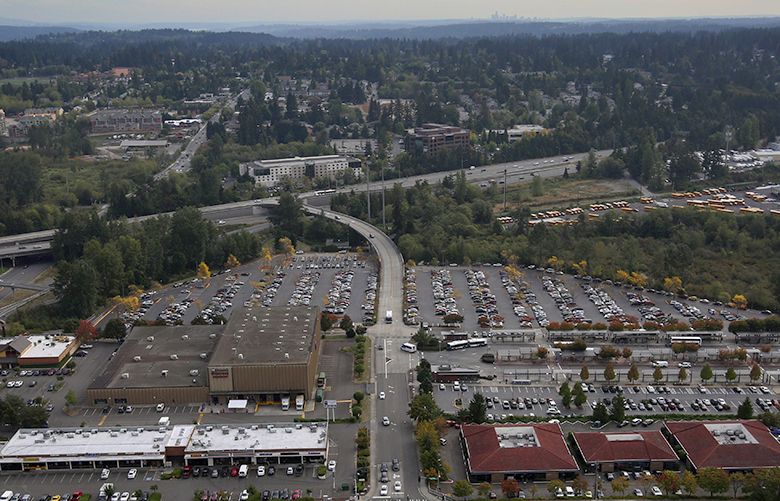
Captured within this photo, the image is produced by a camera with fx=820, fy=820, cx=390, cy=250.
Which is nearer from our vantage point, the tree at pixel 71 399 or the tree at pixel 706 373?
the tree at pixel 71 399

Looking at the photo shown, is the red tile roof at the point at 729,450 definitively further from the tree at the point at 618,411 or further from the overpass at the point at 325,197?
the overpass at the point at 325,197

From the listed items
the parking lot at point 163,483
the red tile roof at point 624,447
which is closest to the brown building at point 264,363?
the parking lot at point 163,483

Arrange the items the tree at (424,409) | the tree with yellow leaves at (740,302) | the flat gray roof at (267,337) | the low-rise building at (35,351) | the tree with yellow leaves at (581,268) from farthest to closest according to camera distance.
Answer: the tree with yellow leaves at (581,268)
the tree with yellow leaves at (740,302)
the low-rise building at (35,351)
the flat gray roof at (267,337)
the tree at (424,409)

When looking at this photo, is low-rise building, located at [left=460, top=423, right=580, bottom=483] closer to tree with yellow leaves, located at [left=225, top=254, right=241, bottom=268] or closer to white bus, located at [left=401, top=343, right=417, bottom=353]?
white bus, located at [left=401, top=343, right=417, bottom=353]

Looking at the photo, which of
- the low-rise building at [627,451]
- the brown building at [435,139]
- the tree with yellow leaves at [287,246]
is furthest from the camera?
the brown building at [435,139]

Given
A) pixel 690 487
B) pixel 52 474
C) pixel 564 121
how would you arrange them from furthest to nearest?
pixel 564 121 → pixel 52 474 → pixel 690 487

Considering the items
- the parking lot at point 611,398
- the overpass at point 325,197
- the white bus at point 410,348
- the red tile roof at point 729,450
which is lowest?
the overpass at point 325,197

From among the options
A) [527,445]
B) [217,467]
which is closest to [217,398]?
[217,467]

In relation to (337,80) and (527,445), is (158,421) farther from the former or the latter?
(337,80)
